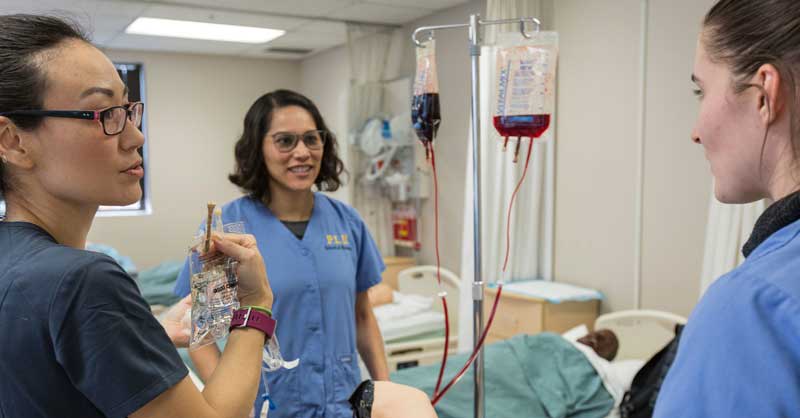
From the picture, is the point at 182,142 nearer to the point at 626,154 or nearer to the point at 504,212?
the point at 504,212

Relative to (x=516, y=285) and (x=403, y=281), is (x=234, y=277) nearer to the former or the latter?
(x=516, y=285)

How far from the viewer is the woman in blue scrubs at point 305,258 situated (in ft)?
5.23

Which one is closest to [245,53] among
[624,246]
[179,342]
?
[624,246]

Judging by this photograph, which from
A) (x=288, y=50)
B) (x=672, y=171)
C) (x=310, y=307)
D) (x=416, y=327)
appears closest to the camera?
(x=310, y=307)

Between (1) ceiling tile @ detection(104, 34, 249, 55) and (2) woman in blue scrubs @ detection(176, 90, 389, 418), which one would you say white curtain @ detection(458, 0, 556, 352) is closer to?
(2) woman in blue scrubs @ detection(176, 90, 389, 418)

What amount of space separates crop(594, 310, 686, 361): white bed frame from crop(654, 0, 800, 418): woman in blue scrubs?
2.37 meters

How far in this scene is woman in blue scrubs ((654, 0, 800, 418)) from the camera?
0.61 meters

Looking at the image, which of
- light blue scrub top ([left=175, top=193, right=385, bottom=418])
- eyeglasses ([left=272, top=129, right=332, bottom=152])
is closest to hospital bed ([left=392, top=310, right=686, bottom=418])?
light blue scrub top ([left=175, top=193, right=385, bottom=418])

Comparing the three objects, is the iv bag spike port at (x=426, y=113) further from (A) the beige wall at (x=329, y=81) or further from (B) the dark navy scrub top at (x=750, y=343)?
(A) the beige wall at (x=329, y=81)

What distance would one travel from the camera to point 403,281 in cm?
444

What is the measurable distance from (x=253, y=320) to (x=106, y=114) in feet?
1.28

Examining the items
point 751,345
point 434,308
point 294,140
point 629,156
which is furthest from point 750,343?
point 434,308

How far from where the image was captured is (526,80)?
1.33 metres

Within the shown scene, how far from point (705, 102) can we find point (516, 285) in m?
2.77
